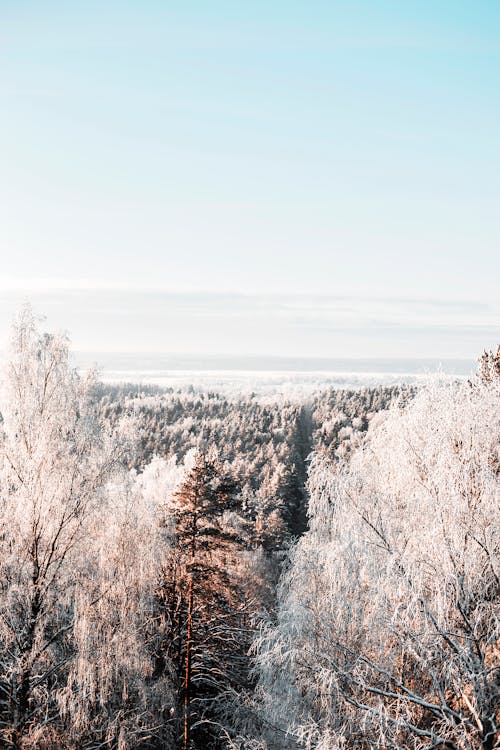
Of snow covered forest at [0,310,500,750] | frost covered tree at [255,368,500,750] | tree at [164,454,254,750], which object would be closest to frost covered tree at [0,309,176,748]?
snow covered forest at [0,310,500,750]

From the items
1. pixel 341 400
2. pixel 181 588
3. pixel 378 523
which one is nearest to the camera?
pixel 378 523

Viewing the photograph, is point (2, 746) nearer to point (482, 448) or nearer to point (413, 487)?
point (413, 487)

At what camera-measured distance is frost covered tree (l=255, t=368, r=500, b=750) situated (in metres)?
8.19

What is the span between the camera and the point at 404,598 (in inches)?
356

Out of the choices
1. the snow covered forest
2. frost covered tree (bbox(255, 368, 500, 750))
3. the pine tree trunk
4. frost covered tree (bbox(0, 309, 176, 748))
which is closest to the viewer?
frost covered tree (bbox(255, 368, 500, 750))

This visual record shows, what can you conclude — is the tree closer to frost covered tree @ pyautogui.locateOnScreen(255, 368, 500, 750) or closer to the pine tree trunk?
the pine tree trunk

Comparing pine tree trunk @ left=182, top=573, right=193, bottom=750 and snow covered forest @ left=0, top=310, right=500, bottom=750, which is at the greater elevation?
snow covered forest @ left=0, top=310, right=500, bottom=750

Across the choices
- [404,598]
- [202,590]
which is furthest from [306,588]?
[202,590]

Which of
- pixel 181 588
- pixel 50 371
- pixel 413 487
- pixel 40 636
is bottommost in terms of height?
pixel 181 588

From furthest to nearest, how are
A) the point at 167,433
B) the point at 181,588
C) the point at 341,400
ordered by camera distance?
the point at 341,400
the point at 167,433
the point at 181,588

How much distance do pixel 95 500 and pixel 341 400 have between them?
122 meters

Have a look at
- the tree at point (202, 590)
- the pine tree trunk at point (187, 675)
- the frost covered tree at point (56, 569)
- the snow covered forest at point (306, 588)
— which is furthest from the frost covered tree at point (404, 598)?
the tree at point (202, 590)

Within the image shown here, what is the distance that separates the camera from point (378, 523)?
10.5 meters

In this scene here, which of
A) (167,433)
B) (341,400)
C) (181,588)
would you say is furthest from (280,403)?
(181,588)
